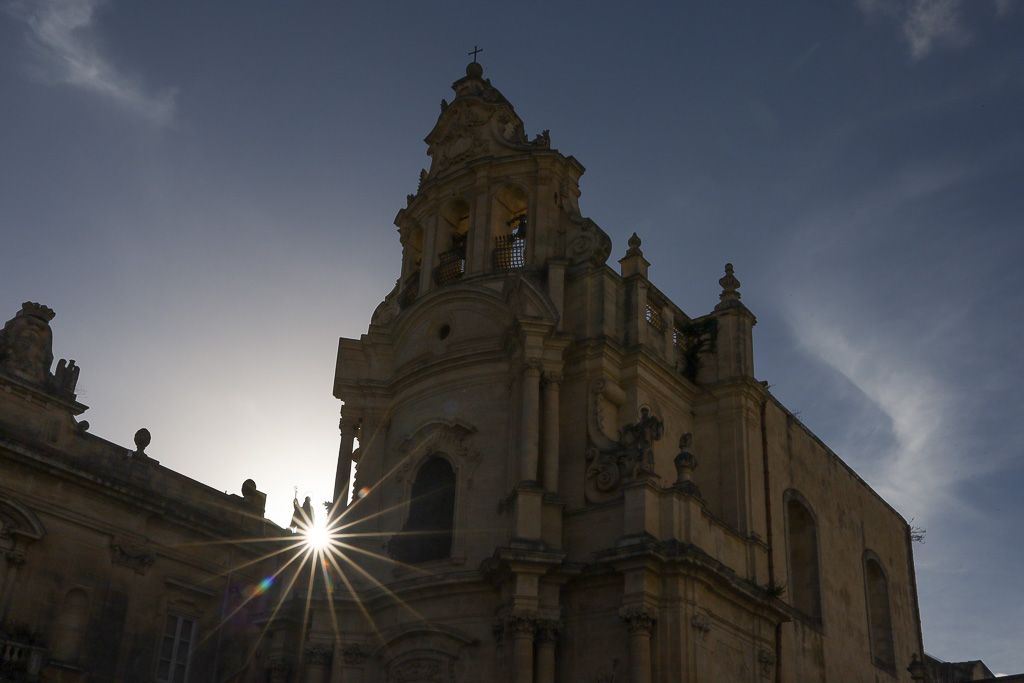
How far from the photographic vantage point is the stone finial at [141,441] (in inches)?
1009

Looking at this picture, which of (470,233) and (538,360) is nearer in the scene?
(538,360)

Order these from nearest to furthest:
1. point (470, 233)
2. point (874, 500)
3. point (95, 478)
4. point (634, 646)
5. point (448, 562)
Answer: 1. point (634, 646)
2. point (448, 562)
3. point (95, 478)
4. point (470, 233)
5. point (874, 500)

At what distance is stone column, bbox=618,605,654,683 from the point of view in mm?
18828

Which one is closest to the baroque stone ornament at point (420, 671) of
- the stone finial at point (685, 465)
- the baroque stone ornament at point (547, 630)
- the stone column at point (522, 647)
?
the stone column at point (522, 647)

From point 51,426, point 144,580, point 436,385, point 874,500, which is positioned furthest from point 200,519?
point 874,500

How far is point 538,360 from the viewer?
22.4 metres

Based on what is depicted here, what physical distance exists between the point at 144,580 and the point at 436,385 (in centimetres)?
745

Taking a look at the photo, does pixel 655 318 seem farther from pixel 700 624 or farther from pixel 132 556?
pixel 132 556

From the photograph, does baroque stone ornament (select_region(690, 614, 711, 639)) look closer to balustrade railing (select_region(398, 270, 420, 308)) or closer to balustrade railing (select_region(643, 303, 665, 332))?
balustrade railing (select_region(643, 303, 665, 332))

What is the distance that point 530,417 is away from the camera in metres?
21.8

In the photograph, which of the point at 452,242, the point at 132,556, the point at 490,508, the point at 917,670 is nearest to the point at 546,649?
the point at 490,508

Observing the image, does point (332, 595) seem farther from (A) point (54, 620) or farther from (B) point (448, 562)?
(A) point (54, 620)

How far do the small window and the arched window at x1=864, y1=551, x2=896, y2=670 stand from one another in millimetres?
15408

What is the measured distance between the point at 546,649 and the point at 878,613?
40.7 ft
